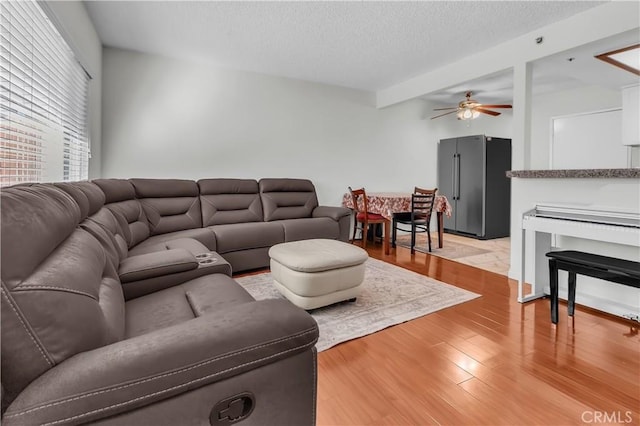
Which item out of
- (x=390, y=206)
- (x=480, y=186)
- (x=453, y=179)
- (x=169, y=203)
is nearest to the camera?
(x=169, y=203)

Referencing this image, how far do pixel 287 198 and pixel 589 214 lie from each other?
10.3 ft

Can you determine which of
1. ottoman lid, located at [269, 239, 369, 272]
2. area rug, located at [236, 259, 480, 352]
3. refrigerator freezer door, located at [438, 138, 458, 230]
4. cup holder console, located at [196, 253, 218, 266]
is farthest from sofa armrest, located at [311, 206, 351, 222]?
refrigerator freezer door, located at [438, 138, 458, 230]

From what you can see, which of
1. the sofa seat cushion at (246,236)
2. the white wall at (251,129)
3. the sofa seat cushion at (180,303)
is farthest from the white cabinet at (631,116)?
the sofa seat cushion at (180,303)

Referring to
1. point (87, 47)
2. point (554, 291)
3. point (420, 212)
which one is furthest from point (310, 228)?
point (87, 47)

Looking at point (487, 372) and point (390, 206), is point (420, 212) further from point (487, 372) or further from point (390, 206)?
point (487, 372)

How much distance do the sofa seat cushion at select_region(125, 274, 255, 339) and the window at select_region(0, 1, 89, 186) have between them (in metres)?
0.86

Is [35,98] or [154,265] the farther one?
[35,98]

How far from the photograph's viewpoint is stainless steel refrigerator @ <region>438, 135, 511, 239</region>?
17.3 ft

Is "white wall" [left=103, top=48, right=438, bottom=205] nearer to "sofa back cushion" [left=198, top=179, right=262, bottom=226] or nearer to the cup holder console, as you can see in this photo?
"sofa back cushion" [left=198, top=179, right=262, bottom=226]

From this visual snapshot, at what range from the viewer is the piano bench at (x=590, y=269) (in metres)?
1.85

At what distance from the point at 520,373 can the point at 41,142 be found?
10.1 ft

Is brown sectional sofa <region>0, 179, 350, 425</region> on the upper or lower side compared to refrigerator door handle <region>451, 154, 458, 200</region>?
lower

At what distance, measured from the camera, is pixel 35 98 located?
1799 mm

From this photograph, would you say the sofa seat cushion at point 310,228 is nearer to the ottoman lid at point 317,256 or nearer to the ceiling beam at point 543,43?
the ottoman lid at point 317,256
